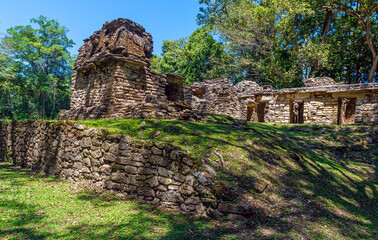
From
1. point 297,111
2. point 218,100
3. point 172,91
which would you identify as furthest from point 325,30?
point 172,91

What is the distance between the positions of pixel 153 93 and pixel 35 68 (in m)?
25.5

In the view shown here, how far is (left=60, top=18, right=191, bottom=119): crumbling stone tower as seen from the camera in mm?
10625

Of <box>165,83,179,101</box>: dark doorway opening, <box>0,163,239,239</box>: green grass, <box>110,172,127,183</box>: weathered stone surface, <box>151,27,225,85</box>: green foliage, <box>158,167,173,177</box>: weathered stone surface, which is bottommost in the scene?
<box>0,163,239,239</box>: green grass

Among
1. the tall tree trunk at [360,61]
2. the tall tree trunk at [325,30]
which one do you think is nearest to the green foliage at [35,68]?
the tall tree trunk at [325,30]

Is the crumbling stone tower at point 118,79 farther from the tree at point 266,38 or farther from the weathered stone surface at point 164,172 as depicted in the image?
the tree at point 266,38

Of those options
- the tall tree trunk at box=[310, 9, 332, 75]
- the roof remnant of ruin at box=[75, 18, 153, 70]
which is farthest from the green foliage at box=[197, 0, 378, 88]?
the roof remnant of ruin at box=[75, 18, 153, 70]

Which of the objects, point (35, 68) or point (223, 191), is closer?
point (223, 191)

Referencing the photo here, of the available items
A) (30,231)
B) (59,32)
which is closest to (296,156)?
(30,231)

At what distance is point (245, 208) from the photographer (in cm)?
387

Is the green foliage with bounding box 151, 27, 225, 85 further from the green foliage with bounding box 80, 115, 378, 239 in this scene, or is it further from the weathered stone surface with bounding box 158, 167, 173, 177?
the weathered stone surface with bounding box 158, 167, 173, 177

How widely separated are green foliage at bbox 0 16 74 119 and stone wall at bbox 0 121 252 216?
64.0 ft

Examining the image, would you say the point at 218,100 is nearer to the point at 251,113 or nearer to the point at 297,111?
the point at 251,113

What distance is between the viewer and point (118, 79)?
1092cm

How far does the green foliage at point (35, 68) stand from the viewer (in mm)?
25906
